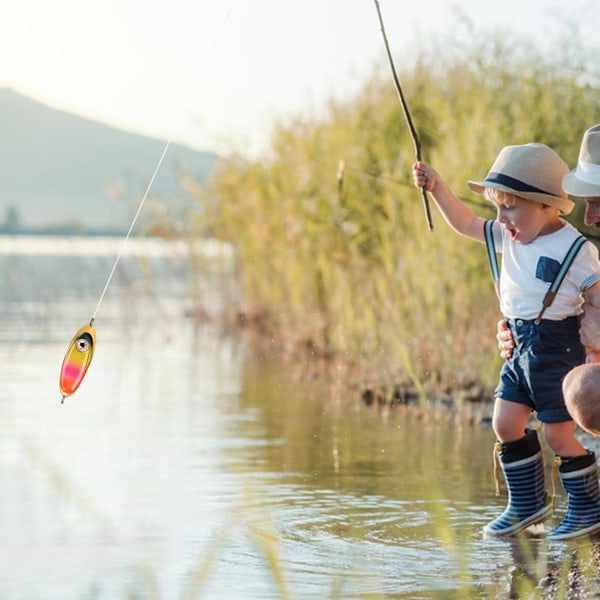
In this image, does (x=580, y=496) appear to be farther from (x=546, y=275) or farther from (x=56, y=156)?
(x=56, y=156)

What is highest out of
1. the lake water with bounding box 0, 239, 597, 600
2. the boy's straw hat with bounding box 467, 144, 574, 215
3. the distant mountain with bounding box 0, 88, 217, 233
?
the distant mountain with bounding box 0, 88, 217, 233

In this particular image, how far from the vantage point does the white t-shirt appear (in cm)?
575

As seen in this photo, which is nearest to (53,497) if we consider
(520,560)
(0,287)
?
(520,560)

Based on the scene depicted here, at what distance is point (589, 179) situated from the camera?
17.7 feet

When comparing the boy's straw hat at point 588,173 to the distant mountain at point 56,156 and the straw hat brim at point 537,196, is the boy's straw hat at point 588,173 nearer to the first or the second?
the straw hat brim at point 537,196

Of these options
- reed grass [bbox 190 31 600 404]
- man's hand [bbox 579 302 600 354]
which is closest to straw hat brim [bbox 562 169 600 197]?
man's hand [bbox 579 302 600 354]

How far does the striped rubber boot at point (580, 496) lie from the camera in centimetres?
585

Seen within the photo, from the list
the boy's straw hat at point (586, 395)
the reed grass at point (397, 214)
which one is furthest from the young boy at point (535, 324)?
the reed grass at point (397, 214)

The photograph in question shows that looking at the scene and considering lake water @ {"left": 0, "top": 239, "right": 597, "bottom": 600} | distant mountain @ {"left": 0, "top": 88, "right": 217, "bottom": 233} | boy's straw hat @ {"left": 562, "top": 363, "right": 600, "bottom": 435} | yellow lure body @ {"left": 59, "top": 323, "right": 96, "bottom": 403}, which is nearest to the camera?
boy's straw hat @ {"left": 562, "top": 363, "right": 600, "bottom": 435}

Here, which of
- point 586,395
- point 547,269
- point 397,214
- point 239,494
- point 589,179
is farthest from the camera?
point 397,214

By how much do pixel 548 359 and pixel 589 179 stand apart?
68 centimetres

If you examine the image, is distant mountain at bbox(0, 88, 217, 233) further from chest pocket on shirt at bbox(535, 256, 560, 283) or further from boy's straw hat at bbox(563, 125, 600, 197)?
boy's straw hat at bbox(563, 125, 600, 197)

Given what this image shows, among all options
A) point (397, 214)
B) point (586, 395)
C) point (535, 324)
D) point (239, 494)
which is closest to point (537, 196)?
point (535, 324)

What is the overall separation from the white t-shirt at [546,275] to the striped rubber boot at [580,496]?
0.50 meters
